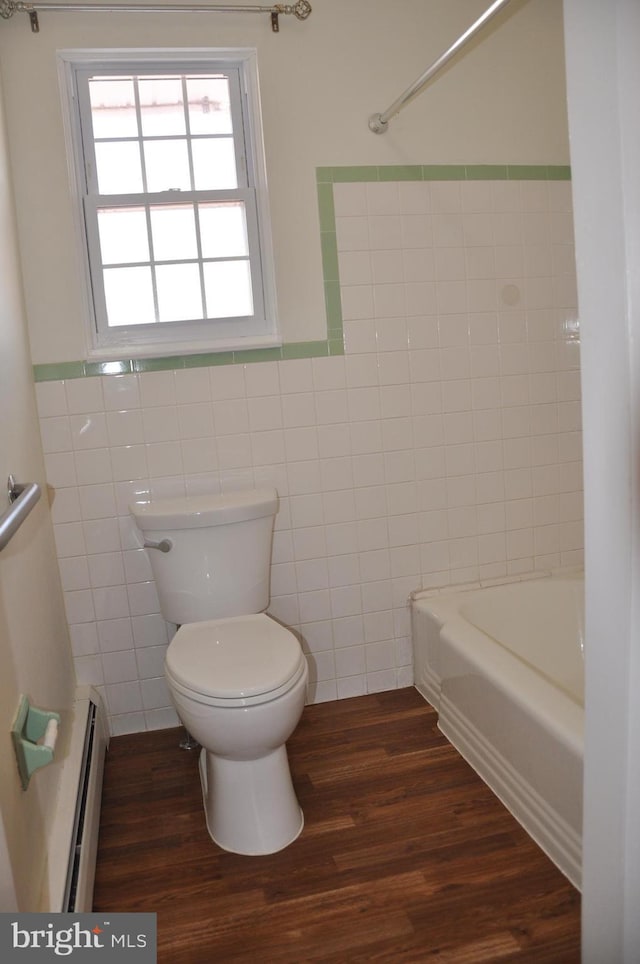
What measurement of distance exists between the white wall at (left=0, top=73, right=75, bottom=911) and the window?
0.98 ft

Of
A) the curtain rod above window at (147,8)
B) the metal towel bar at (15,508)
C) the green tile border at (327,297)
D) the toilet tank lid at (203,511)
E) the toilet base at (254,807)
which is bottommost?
the toilet base at (254,807)

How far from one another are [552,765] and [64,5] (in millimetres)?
2490

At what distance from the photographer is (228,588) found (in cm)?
233

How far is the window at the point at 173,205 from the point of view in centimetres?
238

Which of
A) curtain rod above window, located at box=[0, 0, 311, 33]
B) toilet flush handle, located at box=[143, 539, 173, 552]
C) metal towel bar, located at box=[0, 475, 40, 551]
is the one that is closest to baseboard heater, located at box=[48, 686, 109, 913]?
toilet flush handle, located at box=[143, 539, 173, 552]

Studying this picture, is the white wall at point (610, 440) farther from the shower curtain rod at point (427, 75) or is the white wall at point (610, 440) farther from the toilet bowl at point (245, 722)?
the shower curtain rod at point (427, 75)

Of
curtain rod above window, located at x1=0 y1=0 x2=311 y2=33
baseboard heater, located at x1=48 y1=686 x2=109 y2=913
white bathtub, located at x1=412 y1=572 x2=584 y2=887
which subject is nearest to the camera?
baseboard heater, located at x1=48 y1=686 x2=109 y2=913

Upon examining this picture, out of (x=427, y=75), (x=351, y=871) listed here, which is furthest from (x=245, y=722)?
(x=427, y=75)

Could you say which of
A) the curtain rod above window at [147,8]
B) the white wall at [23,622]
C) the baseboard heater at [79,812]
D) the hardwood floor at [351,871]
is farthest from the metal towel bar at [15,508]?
the curtain rod above window at [147,8]

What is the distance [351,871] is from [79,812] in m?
0.69

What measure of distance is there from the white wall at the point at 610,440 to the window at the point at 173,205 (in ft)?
6.15

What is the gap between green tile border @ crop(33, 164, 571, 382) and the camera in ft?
7.91

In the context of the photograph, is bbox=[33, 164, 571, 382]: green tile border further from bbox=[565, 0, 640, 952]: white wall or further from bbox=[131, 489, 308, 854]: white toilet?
bbox=[565, 0, 640, 952]: white wall

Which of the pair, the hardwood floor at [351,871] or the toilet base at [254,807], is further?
the toilet base at [254,807]
